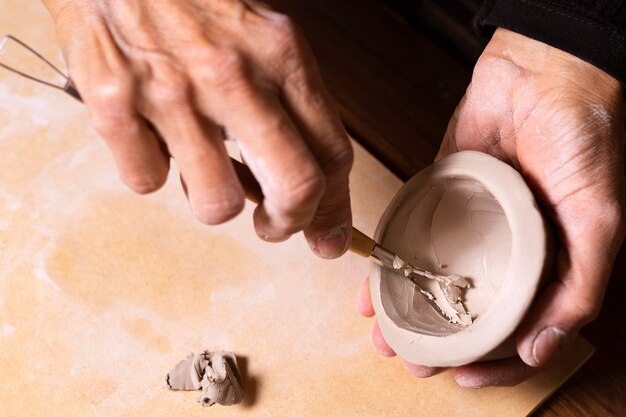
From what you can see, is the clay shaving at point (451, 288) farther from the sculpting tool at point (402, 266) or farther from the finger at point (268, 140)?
the finger at point (268, 140)

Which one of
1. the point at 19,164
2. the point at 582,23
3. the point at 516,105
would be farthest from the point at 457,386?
the point at 19,164

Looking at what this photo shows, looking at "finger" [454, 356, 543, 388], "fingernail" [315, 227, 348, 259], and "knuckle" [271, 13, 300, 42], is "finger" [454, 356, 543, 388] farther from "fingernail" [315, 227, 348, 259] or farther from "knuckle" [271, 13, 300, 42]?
"knuckle" [271, 13, 300, 42]

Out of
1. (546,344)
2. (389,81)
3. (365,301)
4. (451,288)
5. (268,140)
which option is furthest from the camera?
(389,81)

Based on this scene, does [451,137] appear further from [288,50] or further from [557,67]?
[288,50]

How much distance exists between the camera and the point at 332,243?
34.1 inches

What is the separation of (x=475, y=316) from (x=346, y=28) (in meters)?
0.73

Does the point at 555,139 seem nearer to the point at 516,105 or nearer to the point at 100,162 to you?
the point at 516,105

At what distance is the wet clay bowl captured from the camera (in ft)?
2.70

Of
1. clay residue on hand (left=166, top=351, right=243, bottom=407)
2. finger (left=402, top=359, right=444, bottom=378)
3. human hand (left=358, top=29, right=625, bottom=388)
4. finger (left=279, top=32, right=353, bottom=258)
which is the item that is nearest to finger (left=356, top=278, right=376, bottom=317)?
human hand (left=358, top=29, right=625, bottom=388)

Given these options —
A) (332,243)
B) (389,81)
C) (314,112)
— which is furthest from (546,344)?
(389,81)

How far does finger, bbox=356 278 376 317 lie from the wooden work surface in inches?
1.5

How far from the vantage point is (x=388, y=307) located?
94 cm

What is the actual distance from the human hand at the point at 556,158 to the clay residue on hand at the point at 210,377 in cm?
23

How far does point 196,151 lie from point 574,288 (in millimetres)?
505
